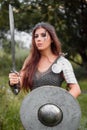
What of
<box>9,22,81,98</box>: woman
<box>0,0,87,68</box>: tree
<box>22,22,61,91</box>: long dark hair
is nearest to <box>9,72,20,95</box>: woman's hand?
<box>9,22,81,98</box>: woman

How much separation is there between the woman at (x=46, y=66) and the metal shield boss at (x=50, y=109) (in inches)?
5.7

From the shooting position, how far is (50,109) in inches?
147

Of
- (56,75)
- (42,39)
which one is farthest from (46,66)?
(42,39)

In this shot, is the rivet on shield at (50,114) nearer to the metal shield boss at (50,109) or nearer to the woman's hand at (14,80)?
the metal shield boss at (50,109)

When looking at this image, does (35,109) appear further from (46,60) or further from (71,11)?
(71,11)

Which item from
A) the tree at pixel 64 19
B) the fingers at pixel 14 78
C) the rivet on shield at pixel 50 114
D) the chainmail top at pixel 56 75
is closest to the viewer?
the rivet on shield at pixel 50 114

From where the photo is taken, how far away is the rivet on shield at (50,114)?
3.70m

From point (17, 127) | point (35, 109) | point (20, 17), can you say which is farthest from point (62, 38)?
point (35, 109)

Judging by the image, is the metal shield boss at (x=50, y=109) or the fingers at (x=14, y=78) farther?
the fingers at (x=14, y=78)

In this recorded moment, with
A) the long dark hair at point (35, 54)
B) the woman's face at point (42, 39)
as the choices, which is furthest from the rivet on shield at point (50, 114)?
the woman's face at point (42, 39)

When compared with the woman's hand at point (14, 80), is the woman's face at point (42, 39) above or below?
above

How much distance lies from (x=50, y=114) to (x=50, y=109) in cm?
4

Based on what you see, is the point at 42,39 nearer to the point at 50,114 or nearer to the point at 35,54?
the point at 35,54

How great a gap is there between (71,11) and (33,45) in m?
9.66
